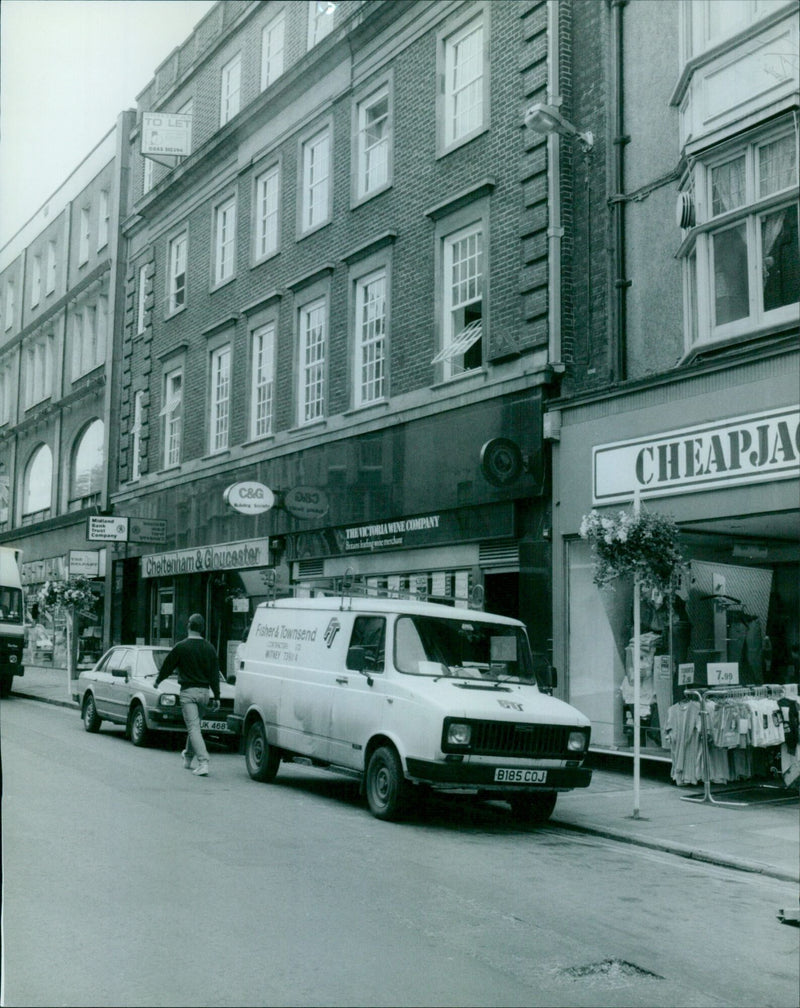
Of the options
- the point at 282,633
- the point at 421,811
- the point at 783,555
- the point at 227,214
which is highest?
the point at 227,214

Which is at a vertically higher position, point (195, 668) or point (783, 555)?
point (783, 555)

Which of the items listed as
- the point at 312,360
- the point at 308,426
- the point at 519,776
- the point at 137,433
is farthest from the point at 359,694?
the point at 312,360

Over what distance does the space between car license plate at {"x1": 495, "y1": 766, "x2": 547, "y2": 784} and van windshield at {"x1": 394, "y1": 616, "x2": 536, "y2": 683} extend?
34.0 inches

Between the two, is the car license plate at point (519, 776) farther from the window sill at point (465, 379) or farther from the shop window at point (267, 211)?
the window sill at point (465, 379)

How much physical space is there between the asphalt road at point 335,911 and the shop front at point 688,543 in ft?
12.6

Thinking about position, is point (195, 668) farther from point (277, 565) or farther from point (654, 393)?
point (277, 565)

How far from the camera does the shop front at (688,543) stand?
34.9ft

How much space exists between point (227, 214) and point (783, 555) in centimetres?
888

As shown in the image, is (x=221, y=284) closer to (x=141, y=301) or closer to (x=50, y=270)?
(x=141, y=301)

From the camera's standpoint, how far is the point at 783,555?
1203cm

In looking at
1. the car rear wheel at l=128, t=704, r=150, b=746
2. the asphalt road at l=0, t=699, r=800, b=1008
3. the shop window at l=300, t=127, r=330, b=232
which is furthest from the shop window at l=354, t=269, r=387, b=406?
the shop window at l=300, t=127, r=330, b=232

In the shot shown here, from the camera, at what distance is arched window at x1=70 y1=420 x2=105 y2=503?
2.45 meters

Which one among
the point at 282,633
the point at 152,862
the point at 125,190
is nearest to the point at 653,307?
the point at 282,633

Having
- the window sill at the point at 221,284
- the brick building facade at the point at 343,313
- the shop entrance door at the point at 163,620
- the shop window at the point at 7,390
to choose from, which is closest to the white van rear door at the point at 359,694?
the brick building facade at the point at 343,313
